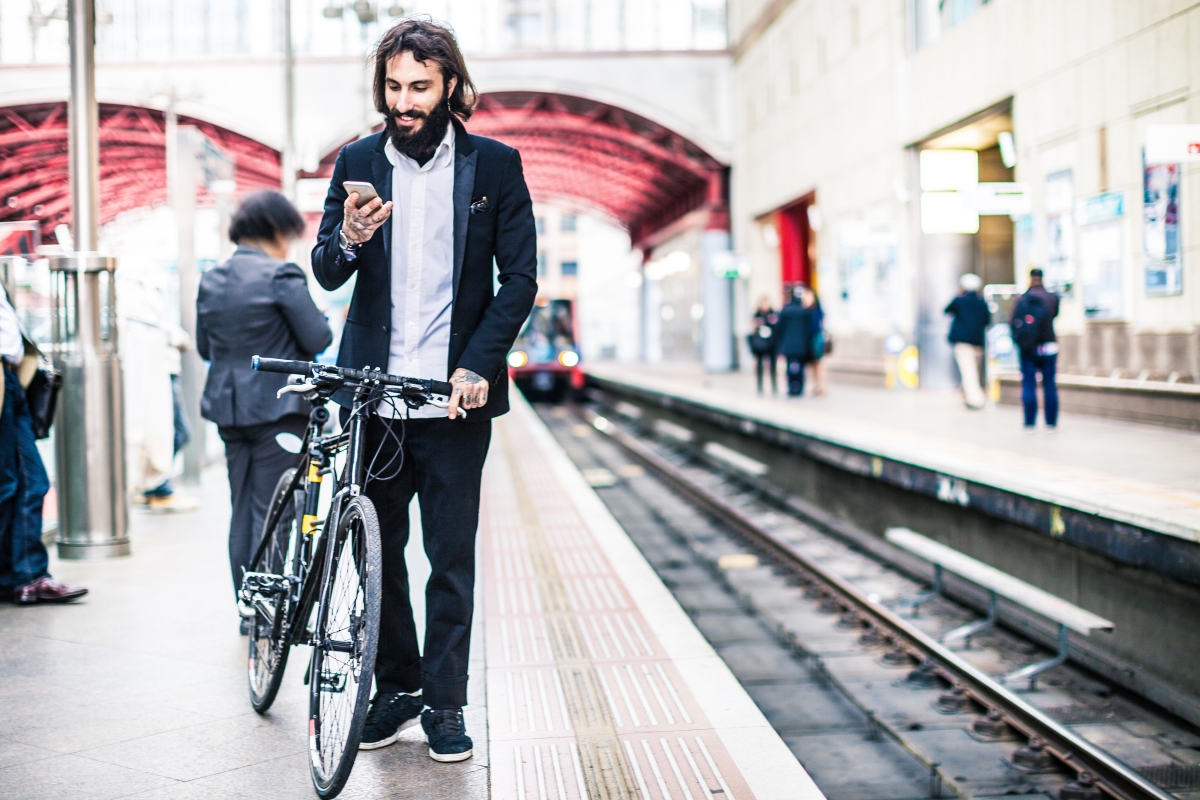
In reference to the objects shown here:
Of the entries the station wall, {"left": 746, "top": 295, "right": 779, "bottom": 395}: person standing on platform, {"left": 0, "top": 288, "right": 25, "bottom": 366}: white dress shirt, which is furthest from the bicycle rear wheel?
{"left": 746, "top": 295, "right": 779, "bottom": 395}: person standing on platform

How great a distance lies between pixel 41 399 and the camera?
550 cm

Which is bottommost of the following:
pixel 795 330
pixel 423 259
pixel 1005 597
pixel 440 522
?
pixel 1005 597

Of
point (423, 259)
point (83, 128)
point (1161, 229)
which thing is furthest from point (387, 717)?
point (1161, 229)

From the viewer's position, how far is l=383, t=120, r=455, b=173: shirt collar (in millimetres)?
3383

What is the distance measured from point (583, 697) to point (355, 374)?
156cm

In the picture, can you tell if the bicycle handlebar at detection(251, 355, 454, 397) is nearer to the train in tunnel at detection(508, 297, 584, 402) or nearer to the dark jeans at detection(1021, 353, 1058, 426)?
the dark jeans at detection(1021, 353, 1058, 426)

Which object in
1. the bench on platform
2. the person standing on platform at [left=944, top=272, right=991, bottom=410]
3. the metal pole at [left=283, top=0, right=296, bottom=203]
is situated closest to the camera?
the bench on platform

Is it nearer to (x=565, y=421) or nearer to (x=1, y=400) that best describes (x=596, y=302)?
(x=565, y=421)

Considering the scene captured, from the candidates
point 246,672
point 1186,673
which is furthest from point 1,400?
point 1186,673

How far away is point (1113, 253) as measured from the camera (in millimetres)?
13594

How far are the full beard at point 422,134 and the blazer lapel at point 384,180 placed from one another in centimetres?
6

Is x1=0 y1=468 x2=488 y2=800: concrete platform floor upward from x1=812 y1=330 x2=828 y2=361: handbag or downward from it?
downward

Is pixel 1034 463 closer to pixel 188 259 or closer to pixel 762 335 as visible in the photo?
pixel 188 259

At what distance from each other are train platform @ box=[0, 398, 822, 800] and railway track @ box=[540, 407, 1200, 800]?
56.5 inches
